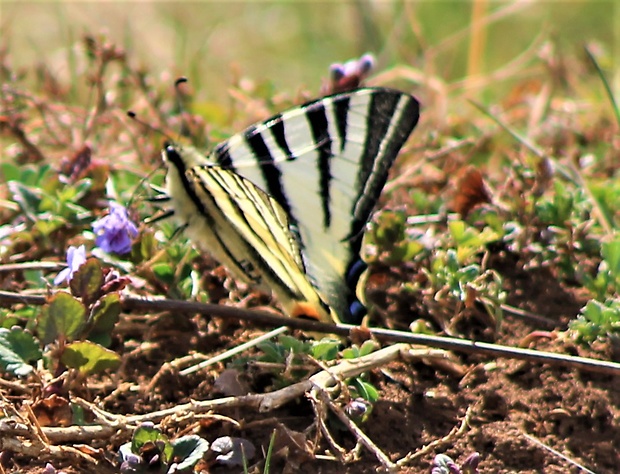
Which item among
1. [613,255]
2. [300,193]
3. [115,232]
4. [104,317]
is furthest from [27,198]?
[613,255]

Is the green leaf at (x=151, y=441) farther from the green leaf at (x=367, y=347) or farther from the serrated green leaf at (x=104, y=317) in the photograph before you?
the green leaf at (x=367, y=347)

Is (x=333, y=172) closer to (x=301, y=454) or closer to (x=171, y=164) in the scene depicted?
(x=171, y=164)

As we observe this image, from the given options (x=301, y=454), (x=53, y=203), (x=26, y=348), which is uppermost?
(x=53, y=203)

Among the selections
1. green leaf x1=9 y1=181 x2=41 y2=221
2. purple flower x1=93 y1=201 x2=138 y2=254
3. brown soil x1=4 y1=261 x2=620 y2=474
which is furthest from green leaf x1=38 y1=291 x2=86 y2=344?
green leaf x1=9 y1=181 x2=41 y2=221

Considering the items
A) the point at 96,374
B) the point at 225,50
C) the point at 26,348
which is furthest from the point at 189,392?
the point at 225,50

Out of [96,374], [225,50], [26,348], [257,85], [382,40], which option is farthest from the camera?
[225,50]

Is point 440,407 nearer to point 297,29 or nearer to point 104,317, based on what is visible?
point 104,317
